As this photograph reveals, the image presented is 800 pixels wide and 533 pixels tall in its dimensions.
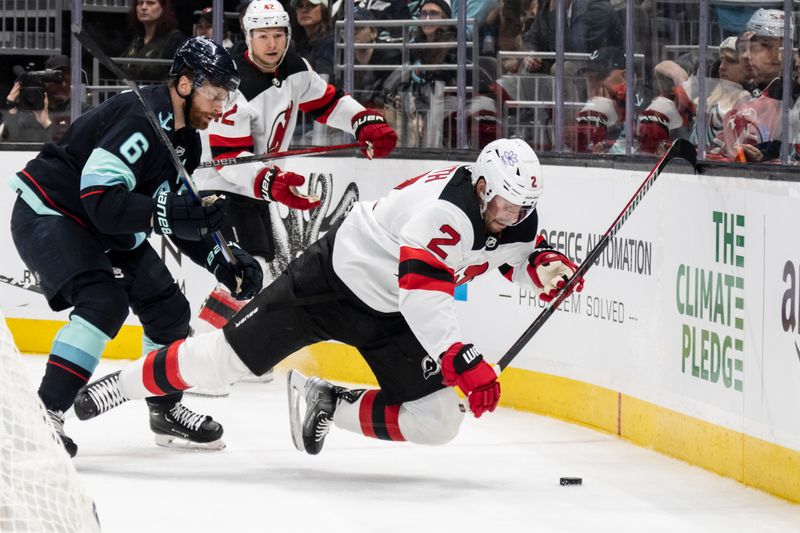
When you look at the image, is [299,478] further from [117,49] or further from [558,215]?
[117,49]

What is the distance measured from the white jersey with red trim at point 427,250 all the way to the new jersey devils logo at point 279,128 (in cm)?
143

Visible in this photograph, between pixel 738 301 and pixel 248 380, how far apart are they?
8.28ft

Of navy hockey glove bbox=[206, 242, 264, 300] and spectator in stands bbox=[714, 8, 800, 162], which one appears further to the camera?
navy hockey glove bbox=[206, 242, 264, 300]

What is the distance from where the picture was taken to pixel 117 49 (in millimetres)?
6918

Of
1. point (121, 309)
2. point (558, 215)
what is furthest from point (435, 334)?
point (558, 215)

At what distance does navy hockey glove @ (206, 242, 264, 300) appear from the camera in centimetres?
455

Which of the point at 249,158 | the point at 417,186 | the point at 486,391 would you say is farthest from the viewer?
the point at 249,158

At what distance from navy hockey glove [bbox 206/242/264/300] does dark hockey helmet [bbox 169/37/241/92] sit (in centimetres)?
57

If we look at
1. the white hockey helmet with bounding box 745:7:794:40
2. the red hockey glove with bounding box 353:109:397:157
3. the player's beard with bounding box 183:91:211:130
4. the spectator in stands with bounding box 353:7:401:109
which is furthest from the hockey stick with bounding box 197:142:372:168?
the white hockey helmet with bounding box 745:7:794:40

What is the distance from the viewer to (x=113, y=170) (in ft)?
13.4

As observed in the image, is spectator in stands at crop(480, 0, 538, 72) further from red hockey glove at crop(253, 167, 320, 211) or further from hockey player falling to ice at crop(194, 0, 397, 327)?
red hockey glove at crop(253, 167, 320, 211)

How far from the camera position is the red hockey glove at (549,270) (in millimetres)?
4145

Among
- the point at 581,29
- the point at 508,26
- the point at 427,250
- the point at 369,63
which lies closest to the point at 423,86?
the point at 369,63

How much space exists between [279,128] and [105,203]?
1631 mm
